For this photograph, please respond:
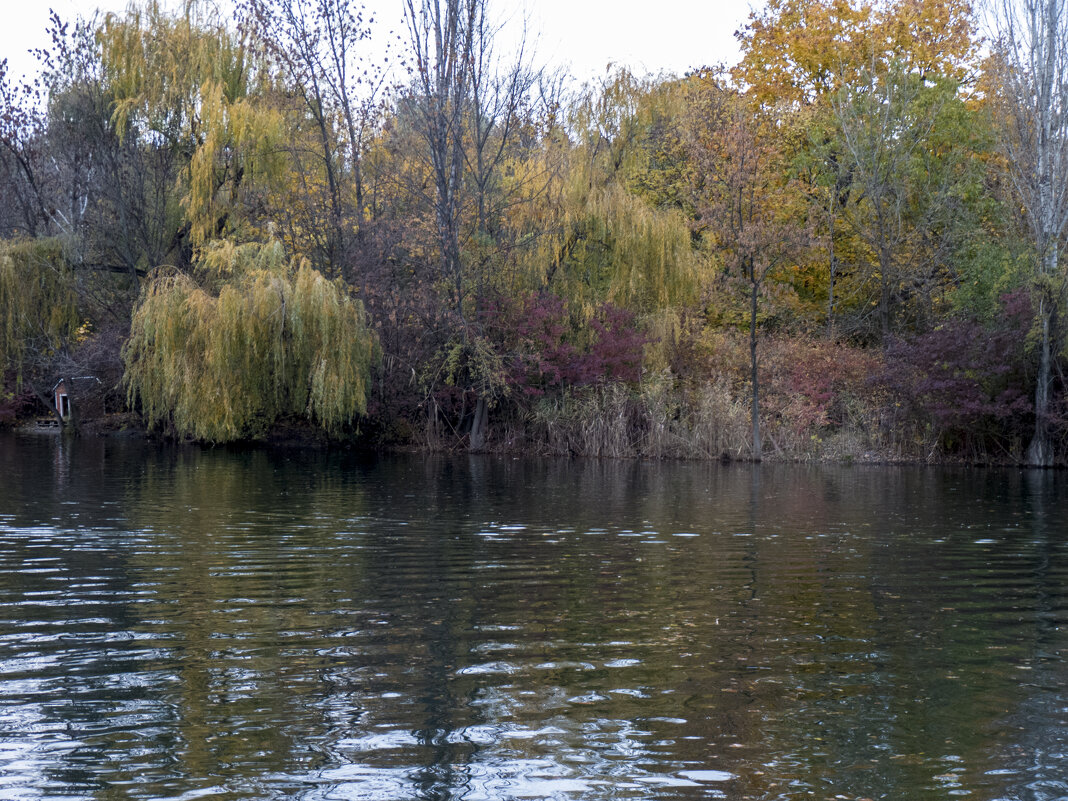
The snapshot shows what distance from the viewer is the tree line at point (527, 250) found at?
94.2 feet

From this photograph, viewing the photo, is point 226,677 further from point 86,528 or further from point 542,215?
point 542,215

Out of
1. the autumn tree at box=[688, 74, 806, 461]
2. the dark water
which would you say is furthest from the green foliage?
the dark water

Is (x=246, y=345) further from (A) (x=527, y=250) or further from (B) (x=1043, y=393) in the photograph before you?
(B) (x=1043, y=393)

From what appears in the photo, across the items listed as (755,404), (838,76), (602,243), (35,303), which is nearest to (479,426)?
(602,243)

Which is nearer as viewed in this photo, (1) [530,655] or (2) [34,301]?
(1) [530,655]

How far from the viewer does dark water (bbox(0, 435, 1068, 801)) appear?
5277 mm

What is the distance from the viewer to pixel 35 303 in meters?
33.5

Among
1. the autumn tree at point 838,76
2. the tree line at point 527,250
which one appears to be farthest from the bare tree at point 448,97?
the autumn tree at point 838,76

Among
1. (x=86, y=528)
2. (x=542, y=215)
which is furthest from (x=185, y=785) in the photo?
(x=542, y=215)

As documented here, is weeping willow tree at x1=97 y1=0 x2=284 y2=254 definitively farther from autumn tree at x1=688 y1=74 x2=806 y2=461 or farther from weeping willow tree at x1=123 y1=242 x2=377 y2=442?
autumn tree at x1=688 y1=74 x2=806 y2=461

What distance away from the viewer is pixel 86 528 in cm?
1428

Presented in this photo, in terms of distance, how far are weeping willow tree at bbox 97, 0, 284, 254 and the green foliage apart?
3992 mm

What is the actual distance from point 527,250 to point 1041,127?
12834 millimetres

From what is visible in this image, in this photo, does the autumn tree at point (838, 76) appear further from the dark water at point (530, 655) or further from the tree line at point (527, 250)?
the dark water at point (530, 655)
